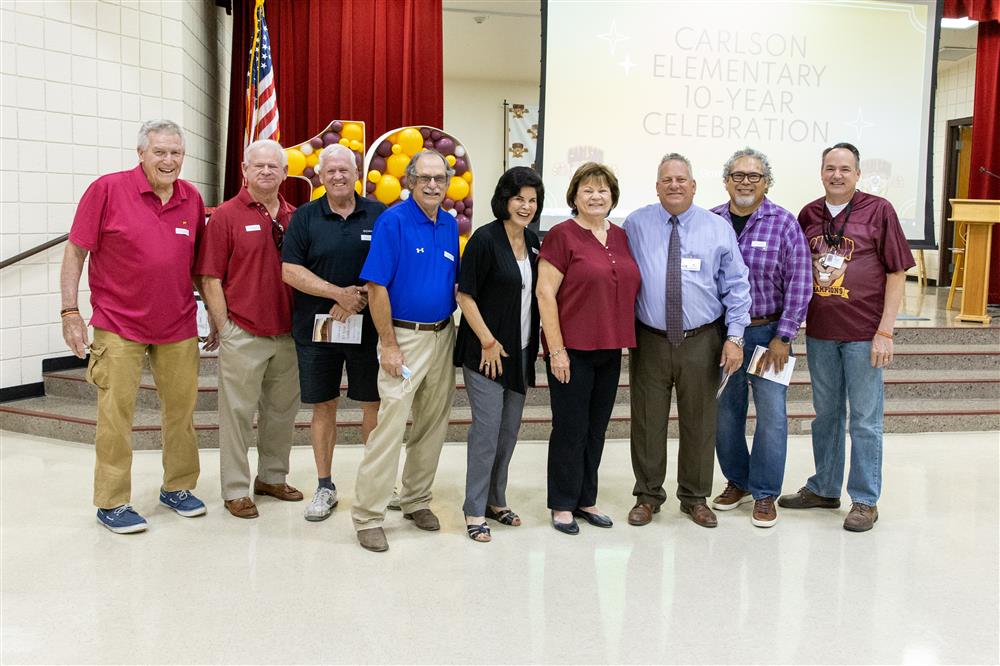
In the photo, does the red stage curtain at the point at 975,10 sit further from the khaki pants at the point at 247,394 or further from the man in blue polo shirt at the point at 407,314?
the khaki pants at the point at 247,394

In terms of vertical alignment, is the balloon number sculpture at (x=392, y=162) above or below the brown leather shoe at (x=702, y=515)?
above

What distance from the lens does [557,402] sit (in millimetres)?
2930

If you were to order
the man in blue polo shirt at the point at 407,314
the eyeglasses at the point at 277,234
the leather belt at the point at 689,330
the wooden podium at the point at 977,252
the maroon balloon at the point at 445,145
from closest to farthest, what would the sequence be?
the man in blue polo shirt at the point at 407,314
the leather belt at the point at 689,330
the eyeglasses at the point at 277,234
the maroon balloon at the point at 445,145
the wooden podium at the point at 977,252

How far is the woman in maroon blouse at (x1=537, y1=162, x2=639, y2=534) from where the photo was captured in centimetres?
282

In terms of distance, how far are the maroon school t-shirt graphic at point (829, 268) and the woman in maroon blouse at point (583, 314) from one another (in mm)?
814

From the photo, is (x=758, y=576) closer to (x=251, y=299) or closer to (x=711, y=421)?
(x=711, y=421)

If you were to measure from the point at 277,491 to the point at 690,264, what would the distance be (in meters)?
2.02

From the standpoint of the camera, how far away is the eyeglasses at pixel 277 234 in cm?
309

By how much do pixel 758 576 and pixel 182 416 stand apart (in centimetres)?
231

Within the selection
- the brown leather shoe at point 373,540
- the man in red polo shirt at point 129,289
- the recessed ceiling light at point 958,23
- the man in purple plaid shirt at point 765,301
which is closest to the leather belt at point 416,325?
the brown leather shoe at point 373,540

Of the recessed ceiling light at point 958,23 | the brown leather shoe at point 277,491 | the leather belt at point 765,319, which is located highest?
the recessed ceiling light at point 958,23

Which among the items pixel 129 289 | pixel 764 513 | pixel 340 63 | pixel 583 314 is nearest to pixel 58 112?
pixel 340 63

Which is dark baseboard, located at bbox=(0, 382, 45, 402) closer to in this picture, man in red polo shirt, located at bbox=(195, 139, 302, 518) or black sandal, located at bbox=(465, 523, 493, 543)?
man in red polo shirt, located at bbox=(195, 139, 302, 518)

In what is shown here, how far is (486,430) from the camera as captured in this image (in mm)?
2895
